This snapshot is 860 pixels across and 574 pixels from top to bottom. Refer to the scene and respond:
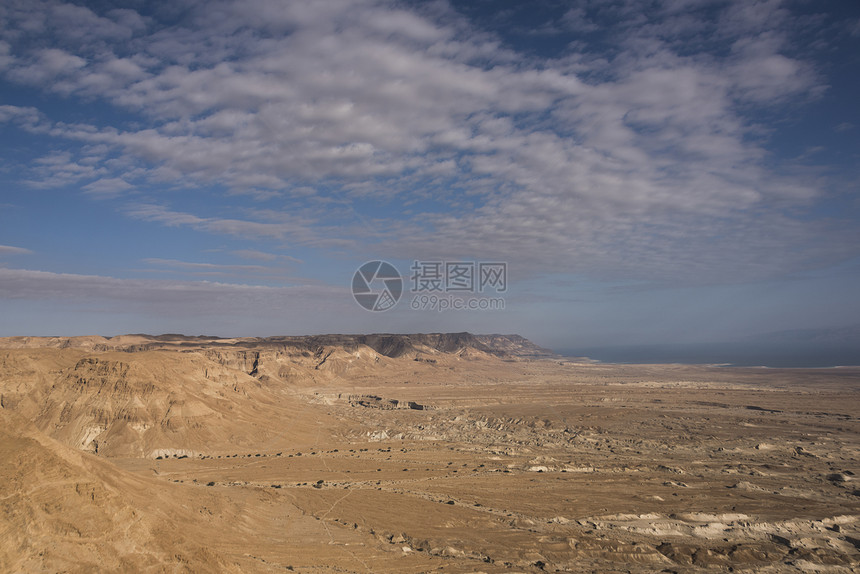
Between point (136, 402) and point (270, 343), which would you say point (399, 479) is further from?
point (270, 343)

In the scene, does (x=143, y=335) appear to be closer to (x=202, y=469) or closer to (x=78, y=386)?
(x=78, y=386)

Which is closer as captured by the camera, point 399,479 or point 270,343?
→ point 399,479

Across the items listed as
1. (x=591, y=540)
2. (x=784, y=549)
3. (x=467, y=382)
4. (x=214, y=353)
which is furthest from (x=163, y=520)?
(x=467, y=382)

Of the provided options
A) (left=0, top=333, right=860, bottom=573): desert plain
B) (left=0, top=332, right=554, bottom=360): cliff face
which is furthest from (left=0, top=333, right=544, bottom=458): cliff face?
(left=0, top=332, right=554, bottom=360): cliff face

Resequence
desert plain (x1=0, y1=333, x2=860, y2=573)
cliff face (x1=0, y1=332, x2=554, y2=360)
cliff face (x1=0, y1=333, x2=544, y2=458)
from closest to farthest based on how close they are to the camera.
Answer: desert plain (x1=0, y1=333, x2=860, y2=573) → cliff face (x1=0, y1=333, x2=544, y2=458) → cliff face (x1=0, y1=332, x2=554, y2=360)

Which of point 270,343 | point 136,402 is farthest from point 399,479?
point 270,343

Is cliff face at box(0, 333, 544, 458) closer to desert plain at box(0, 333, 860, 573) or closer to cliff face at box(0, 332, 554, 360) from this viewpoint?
desert plain at box(0, 333, 860, 573)

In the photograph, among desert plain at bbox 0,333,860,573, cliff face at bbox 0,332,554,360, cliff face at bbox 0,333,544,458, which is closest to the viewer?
desert plain at bbox 0,333,860,573

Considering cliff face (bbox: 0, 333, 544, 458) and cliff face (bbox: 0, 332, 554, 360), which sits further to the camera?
cliff face (bbox: 0, 332, 554, 360)
